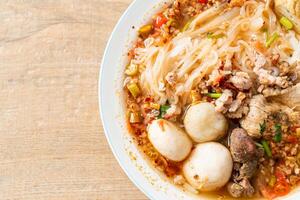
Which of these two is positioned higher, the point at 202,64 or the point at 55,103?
the point at 202,64

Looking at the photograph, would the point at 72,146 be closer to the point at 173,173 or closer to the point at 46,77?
the point at 46,77

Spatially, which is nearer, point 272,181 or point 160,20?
point 272,181

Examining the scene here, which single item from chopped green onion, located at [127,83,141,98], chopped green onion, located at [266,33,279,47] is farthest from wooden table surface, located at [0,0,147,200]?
chopped green onion, located at [266,33,279,47]

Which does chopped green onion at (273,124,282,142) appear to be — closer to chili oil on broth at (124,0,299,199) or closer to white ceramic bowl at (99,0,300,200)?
chili oil on broth at (124,0,299,199)

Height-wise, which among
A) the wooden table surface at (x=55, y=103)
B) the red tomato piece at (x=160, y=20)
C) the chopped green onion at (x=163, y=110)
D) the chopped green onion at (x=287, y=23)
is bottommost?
the wooden table surface at (x=55, y=103)

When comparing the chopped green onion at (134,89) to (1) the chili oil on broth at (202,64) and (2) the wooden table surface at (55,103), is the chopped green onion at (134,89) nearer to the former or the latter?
(1) the chili oil on broth at (202,64)

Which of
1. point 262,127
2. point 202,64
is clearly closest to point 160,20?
point 202,64

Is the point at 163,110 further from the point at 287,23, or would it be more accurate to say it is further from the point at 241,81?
the point at 287,23

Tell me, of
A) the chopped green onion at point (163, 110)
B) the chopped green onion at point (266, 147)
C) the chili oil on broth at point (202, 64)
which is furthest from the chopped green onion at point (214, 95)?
the chopped green onion at point (266, 147)
